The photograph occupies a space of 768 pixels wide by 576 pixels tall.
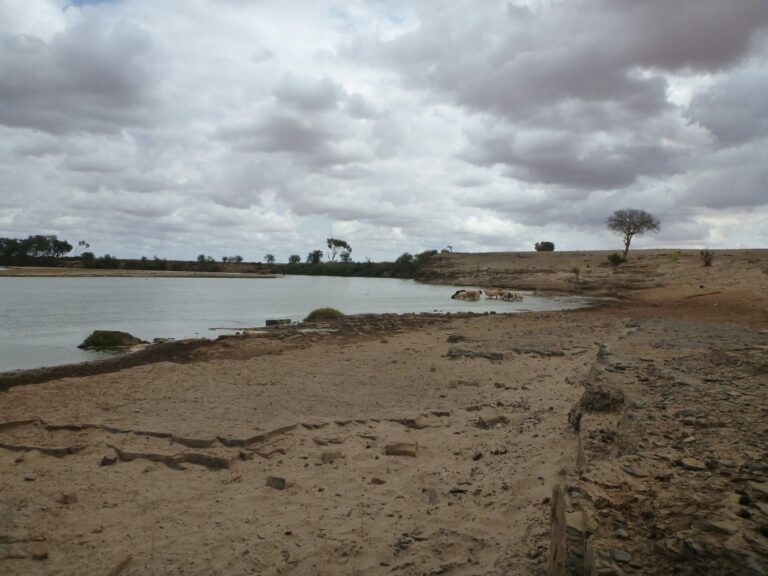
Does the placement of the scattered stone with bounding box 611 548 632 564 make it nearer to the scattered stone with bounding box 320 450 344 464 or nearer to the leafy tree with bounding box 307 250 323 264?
the scattered stone with bounding box 320 450 344 464

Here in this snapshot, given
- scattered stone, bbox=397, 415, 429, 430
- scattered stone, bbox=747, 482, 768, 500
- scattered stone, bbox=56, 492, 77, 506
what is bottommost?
scattered stone, bbox=56, 492, 77, 506

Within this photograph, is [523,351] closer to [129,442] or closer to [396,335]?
[396,335]

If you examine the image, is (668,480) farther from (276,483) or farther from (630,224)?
(630,224)

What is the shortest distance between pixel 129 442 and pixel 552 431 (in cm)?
457

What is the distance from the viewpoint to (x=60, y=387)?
378 inches

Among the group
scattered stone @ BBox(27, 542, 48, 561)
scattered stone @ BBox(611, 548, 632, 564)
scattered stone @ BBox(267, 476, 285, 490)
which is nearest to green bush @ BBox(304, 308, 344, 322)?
scattered stone @ BBox(267, 476, 285, 490)

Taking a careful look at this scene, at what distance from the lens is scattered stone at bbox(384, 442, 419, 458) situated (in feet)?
18.9

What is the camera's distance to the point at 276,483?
5.08 metres

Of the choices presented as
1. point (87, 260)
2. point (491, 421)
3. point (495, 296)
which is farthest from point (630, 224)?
point (87, 260)

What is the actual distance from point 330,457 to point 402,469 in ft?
2.55

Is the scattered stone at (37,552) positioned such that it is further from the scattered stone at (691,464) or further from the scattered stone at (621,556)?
the scattered stone at (691,464)

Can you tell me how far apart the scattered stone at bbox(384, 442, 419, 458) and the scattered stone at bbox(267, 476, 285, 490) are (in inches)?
47.1

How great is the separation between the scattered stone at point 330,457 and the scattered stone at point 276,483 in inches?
25.1

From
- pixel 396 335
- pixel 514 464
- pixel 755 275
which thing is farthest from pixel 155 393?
pixel 755 275
